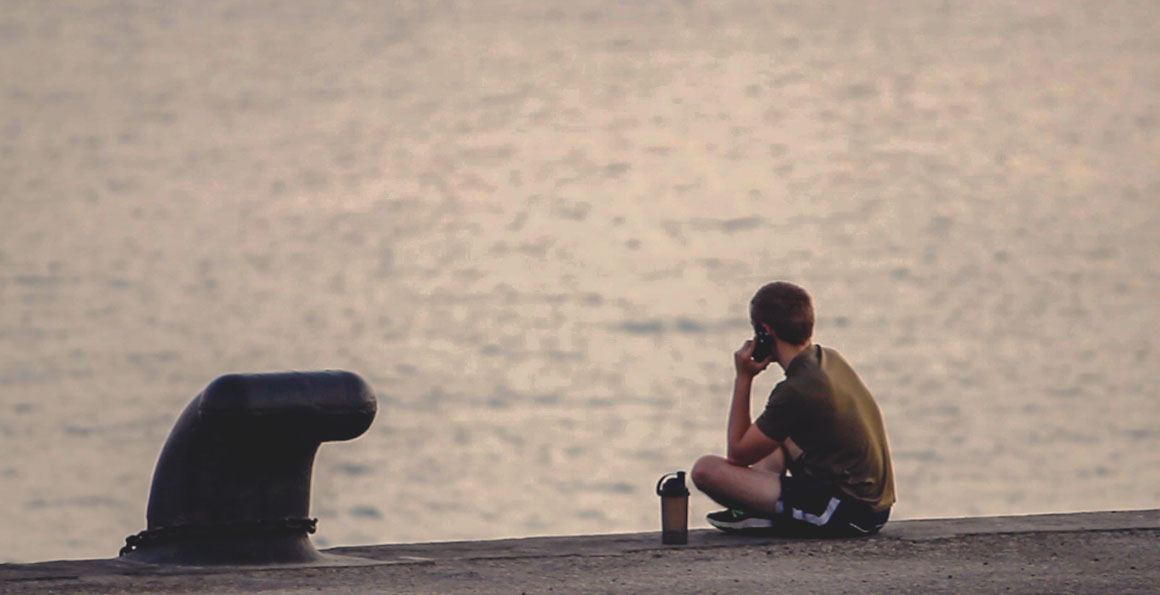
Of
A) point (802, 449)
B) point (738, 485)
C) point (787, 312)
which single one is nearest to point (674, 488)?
point (738, 485)

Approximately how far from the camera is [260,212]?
40.4 m

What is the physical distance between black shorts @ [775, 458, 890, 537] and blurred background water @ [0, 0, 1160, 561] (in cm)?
841

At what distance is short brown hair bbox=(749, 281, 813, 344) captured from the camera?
9.09 m

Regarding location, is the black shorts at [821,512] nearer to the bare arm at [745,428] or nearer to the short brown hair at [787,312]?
the bare arm at [745,428]

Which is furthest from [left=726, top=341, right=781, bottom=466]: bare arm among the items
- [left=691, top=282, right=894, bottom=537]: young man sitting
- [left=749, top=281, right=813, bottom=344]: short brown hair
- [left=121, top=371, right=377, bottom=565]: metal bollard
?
[left=121, top=371, right=377, bottom=565]: metal bollard

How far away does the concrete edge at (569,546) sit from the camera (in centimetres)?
820

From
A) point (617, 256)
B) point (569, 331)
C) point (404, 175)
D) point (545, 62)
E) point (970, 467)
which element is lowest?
point (970, 467)

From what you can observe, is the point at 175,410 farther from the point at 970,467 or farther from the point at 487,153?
the point at 487,153

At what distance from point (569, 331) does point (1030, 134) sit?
79.5ft

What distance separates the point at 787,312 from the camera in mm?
9094

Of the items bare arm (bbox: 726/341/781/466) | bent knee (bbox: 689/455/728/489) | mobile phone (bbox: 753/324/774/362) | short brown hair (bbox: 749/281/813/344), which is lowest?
bent knee (bbox: 689/455/728/489)

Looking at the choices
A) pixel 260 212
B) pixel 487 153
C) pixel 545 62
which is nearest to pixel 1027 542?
pixel 260 212

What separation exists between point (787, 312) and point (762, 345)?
0.20 meters

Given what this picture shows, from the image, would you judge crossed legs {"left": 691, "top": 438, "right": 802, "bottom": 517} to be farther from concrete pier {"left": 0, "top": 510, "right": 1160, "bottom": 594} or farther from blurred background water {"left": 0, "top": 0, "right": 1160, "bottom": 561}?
blurred background water {"left": 0, "top": 0, "right": 1160, "bottom": 561}
